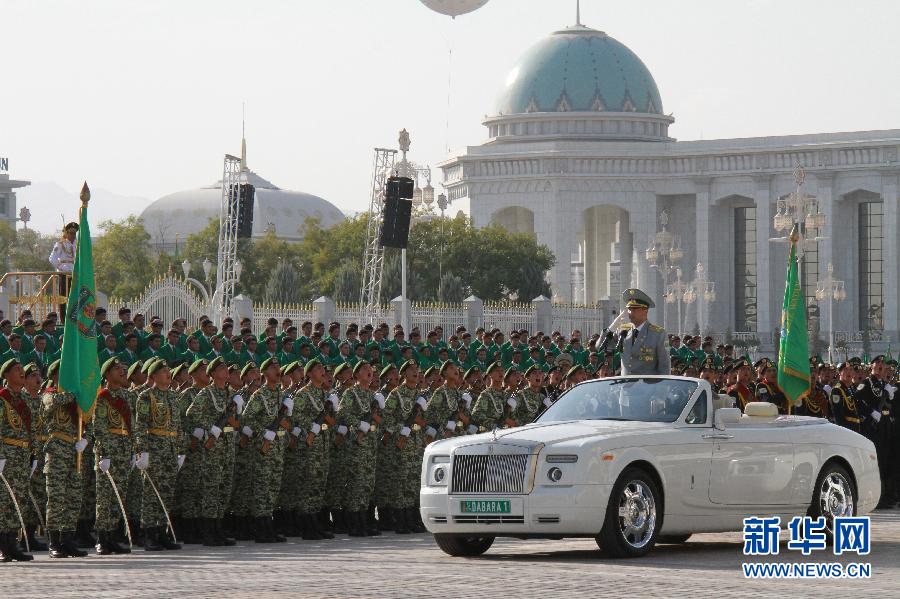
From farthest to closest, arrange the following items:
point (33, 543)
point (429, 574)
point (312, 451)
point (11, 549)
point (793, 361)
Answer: point (793, 361) < point (312, 451) < point (33, 543) < point (11, 549) < point (429, 574)

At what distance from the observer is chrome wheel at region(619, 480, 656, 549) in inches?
607

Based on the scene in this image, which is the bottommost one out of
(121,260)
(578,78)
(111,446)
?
(111,446)

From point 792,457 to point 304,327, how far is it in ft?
38.0

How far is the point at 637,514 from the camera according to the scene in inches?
612

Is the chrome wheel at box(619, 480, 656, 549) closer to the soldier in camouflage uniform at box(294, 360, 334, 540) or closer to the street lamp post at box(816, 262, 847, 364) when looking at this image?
the soldier in camouflage uniform at box(294, 360, 334, 540)

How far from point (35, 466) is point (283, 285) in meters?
56.3

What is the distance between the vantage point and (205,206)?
157m

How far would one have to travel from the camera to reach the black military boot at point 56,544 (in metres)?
16.5

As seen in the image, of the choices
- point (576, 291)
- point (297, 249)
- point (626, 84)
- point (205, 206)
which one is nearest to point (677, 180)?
point (626, 84)

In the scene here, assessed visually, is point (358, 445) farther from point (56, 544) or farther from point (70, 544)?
point (56, 544)

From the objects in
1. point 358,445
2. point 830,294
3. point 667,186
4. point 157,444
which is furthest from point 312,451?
point 667,186

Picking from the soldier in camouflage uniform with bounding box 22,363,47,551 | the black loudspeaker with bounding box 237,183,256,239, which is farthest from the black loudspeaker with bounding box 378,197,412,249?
the soldier in camouflage uniform with bounding box 22,363,47,551

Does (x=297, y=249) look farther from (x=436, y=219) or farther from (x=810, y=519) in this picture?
(x=810, y=519)

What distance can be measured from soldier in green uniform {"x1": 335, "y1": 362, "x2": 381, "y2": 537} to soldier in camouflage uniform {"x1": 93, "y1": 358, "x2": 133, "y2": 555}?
299cm
